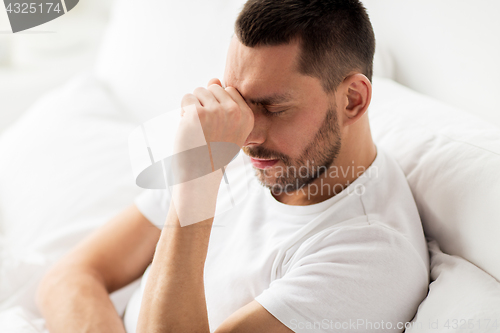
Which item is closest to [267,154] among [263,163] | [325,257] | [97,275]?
[263,163]

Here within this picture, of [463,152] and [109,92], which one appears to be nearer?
[463,152]

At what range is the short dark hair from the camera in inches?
31.0

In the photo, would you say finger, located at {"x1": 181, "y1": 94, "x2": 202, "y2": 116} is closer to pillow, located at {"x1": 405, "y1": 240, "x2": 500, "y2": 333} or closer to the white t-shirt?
the white t-shirt

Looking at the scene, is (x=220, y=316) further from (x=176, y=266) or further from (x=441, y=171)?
(x=441, y=171)

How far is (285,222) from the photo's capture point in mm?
901

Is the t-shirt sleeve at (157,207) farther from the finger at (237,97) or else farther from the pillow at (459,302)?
the pillow at (459,302)

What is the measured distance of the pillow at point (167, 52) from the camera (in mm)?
1566

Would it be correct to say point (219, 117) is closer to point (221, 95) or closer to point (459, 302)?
point (221, 95)

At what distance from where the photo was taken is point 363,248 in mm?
762

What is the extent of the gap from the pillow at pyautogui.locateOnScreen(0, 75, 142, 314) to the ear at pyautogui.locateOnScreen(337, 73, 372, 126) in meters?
0.75

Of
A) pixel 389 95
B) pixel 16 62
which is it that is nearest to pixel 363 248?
pixel 389 95

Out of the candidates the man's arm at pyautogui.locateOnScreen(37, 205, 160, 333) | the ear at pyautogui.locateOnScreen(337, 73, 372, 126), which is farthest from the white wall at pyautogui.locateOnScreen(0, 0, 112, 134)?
the ear at pyautogui.locateOnScreen(337, 73, 372, 126)

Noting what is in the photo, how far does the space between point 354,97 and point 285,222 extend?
0.31 meters

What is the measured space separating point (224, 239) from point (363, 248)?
0.33m
